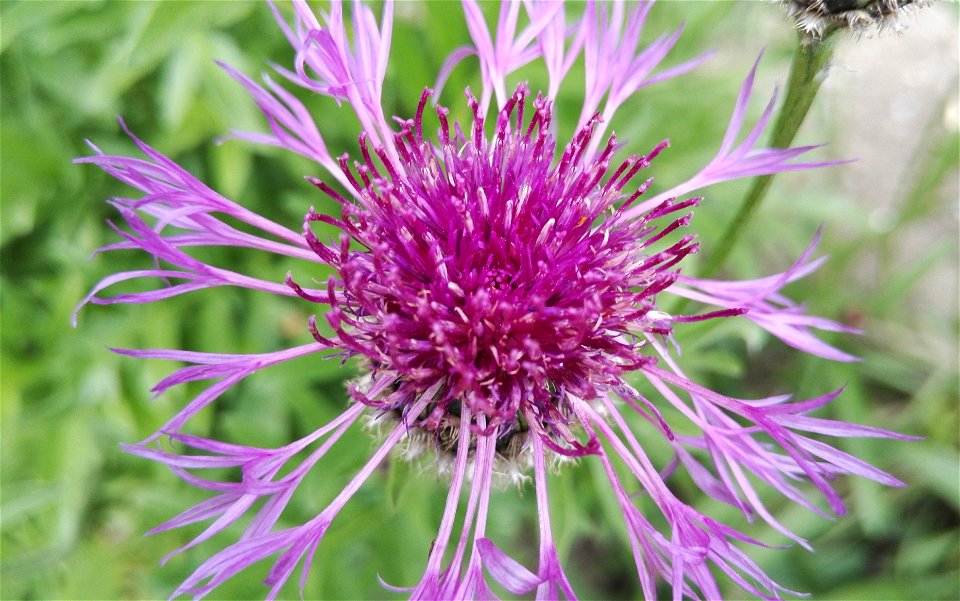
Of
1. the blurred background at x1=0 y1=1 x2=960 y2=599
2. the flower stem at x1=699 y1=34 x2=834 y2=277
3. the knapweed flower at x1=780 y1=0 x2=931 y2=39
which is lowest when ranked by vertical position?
the blurred background at x1=0 y1=1 x2=960 y2=599

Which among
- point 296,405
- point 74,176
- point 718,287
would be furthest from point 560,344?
point 74,176

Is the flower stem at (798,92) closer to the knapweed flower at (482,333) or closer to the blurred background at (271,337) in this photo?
the knapweed flower at (482,333)

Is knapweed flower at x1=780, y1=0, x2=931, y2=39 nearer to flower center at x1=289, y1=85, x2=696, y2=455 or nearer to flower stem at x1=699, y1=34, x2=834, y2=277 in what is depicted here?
flower stem at x1=699, y1=34, x2=834, y2=277

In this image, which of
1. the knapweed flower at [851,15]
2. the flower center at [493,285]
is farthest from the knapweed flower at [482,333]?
the knapweed flower at [851,15]

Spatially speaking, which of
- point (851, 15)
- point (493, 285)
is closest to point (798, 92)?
point (851, 15)

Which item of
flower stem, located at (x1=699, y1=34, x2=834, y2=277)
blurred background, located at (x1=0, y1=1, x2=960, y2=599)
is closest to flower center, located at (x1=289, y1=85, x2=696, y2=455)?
flower stem, located at (x1=699, y1=34, x2=834, y2=277)

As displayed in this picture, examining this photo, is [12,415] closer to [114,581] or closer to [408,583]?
[114,581]
